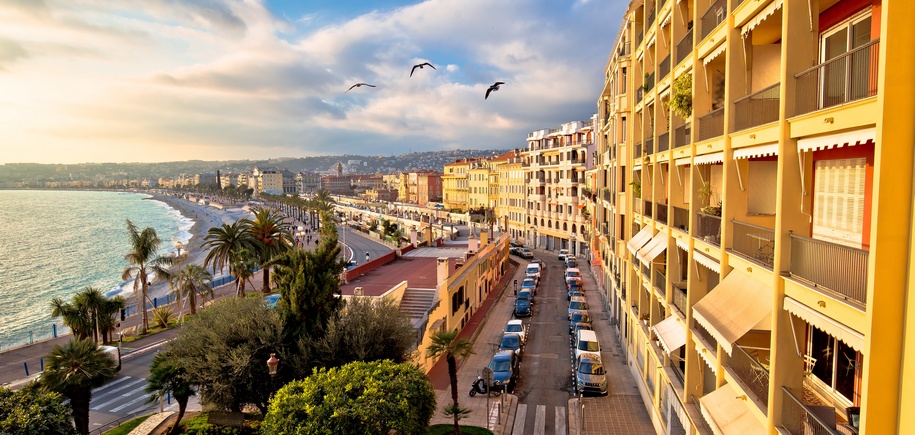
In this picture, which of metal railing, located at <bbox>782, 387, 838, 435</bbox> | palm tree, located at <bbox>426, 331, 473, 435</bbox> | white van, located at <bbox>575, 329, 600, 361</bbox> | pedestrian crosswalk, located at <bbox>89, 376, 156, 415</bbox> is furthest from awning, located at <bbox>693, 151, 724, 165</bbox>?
pedestrian crosswalk, located at <bbox>89, 376, 156, 415</bbox>

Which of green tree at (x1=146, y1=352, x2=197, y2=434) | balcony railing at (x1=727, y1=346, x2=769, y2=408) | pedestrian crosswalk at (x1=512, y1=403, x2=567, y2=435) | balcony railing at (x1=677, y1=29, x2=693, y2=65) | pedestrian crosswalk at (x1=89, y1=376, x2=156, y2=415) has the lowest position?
pedestrian crosswalk at (x1=89, y1=376, x2=156, y2=415)

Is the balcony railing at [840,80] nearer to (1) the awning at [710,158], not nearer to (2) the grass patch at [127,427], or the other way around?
(1) the awning at [710,158]

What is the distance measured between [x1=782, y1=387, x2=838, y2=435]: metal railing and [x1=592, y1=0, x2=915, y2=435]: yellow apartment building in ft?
0.10

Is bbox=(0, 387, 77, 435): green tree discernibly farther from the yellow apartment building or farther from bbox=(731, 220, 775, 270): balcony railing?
bbox=(731, 220, 775, 270): balcony railing

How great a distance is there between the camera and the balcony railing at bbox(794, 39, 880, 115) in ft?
24.6

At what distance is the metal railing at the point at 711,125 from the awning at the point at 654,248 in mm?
5319

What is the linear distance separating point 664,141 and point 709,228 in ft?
21.8

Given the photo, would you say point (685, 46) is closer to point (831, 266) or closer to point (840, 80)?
point (840, 80)

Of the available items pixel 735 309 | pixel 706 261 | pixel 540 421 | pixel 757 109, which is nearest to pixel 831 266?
pixel 735 309

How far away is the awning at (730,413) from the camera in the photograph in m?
10.7

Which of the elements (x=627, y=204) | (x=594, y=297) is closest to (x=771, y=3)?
(x=627, y=204)

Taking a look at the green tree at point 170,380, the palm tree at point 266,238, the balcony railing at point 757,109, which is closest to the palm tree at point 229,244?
the palm tree at point 266,238

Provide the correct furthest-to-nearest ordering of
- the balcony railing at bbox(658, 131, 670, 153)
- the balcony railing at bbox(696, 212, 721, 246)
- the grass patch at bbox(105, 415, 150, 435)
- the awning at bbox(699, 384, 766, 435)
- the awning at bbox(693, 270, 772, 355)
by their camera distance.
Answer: the grass patch at bbox(105, 415, 150, 435), the balcony railing at bbox(658, 131, 670, 153), the balcony railing at bbox(696, 212, 721, 246), the awning at bbox(699, 384, 766, 435), the awning at bbox(693, 270, 772, 355)

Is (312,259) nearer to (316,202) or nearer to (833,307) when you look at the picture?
(833,307)
